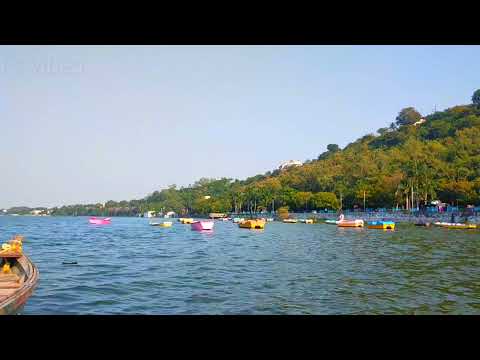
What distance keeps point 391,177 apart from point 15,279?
308 feet

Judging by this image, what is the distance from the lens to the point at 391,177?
324ft

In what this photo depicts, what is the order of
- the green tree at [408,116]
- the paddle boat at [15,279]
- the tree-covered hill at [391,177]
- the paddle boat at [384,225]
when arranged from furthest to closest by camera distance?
the green tree at [408,116], the tree-covered hill at [391,177], the paddle boat at [384,225], the paddle boat at [15,279]

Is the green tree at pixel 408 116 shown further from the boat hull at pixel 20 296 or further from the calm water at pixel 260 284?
the boat hull at pixel 20 296

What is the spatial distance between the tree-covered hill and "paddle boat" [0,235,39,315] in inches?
3008

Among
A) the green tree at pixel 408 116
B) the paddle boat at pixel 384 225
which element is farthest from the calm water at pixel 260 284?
the green tree at pixel 408 116

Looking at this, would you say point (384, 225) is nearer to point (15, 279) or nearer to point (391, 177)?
point (391, 177)

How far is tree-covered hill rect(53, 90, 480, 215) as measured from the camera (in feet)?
290

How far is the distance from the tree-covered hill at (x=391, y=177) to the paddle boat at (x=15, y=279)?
3008 inches

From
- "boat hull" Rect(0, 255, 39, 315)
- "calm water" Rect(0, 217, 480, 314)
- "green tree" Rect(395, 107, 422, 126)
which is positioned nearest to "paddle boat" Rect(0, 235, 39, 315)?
"boat hull" Rect(0, 255, 39, 315)

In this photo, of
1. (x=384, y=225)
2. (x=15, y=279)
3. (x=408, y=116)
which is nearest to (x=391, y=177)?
(x=384, y=225)

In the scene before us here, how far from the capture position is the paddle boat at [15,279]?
10414mm

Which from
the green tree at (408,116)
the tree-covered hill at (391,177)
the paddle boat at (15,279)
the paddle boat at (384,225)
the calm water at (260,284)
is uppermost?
the green tree at (408,116)
